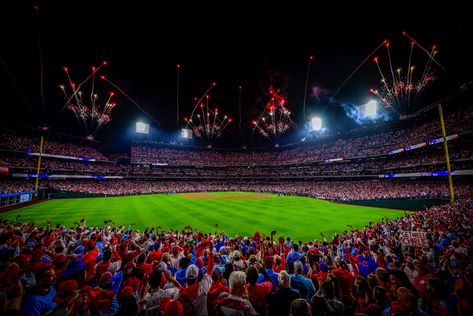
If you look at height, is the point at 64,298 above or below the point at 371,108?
below

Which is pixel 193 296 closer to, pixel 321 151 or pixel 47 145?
pixel 47 145

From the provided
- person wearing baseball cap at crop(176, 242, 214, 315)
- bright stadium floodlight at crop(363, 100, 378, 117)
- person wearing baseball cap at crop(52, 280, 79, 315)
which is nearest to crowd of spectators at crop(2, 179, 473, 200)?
bright stadium floodlight at crop(363, 100, 378, 117)

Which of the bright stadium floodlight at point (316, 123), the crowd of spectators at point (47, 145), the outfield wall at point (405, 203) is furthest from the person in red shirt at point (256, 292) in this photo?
the bright stadium floodlight at point (316, 123)

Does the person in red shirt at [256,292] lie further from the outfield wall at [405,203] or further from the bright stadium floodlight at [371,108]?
the bright stadium floodlight at [371,108]

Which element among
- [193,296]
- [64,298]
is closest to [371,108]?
[193,296]

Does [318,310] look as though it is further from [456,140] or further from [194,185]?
[194,185]

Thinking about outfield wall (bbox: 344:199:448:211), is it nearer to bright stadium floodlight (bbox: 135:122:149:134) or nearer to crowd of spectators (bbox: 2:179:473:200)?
crowd of spectators (bbox: 2:179:473:200)
